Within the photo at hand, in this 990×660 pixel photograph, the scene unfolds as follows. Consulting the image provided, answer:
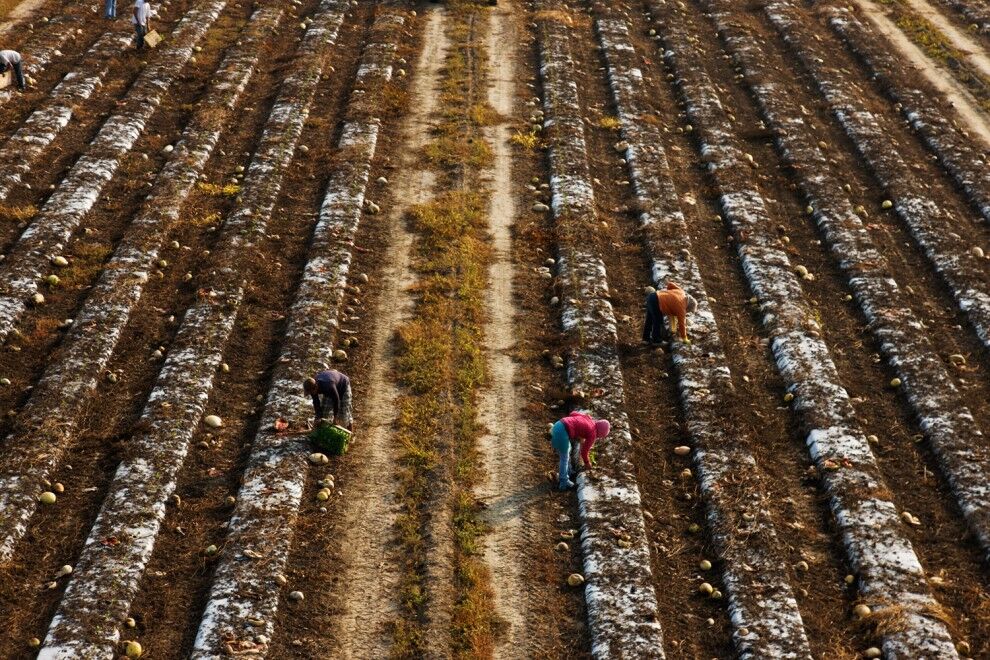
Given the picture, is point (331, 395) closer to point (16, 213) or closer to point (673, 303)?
point (673, 303)

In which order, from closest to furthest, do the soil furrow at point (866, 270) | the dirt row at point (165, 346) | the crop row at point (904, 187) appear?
1. the dirt row at point (165, 346)
2. the soil furrow at point (866, 270)
3. the crop row at point (904, 187)

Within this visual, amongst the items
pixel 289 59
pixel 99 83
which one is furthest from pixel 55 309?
pixel 289 59

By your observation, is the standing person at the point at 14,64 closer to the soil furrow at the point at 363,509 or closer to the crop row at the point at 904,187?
the soil furrow at the point at 363,509

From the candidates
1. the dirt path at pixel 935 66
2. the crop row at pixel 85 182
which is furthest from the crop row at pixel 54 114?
the dirt path at pixel 935 66

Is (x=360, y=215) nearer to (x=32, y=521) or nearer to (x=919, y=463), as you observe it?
(x=32, y=521)

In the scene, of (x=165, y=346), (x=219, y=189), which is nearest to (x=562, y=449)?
(x=165, y=346)

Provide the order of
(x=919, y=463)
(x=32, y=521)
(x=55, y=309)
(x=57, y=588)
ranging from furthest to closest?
(x=55, y=309) < (x=919, y=463) < (x=32, y=521) < (x=57, y=588)
